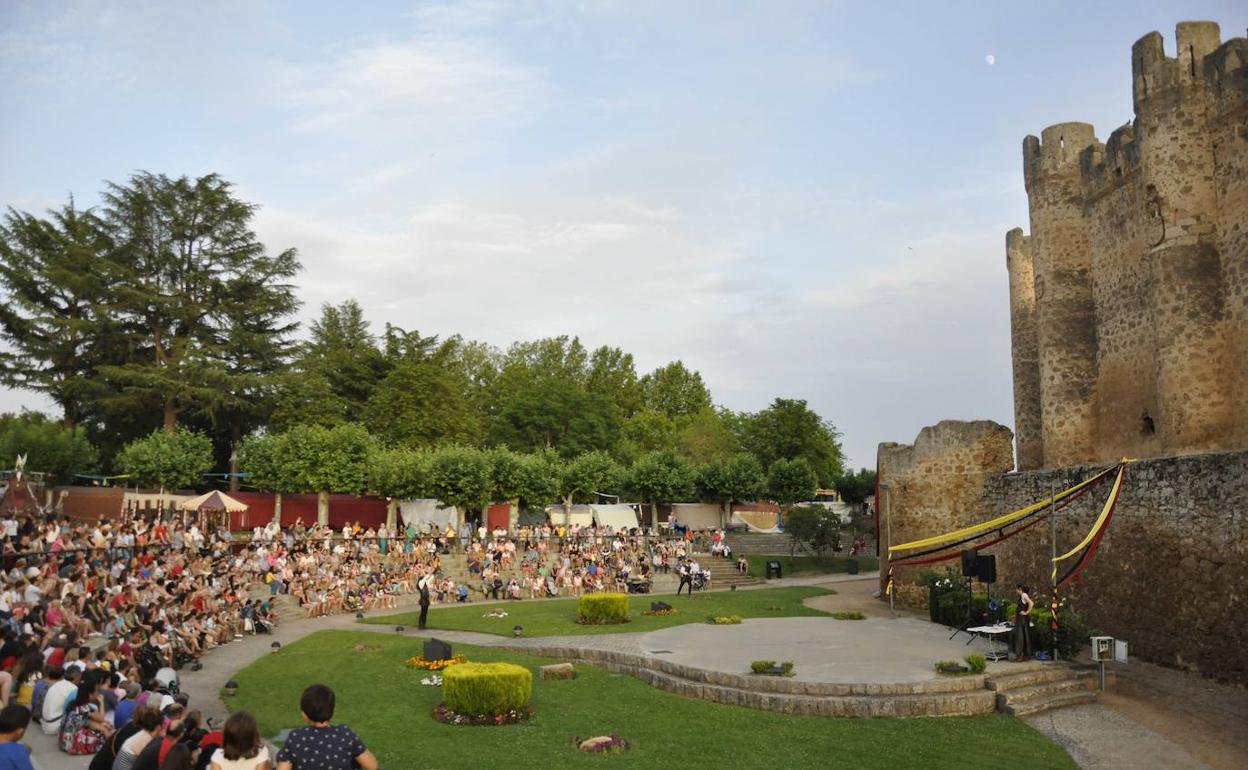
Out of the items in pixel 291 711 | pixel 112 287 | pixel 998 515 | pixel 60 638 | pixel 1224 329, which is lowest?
pixel 291 711

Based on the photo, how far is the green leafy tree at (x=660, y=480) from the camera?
46625 millimetres

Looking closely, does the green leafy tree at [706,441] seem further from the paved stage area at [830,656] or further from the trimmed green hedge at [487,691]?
the trimmed green hedge at [487,691]

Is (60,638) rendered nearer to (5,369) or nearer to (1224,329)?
(1224,329)

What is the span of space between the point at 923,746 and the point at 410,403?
45130 millimetres

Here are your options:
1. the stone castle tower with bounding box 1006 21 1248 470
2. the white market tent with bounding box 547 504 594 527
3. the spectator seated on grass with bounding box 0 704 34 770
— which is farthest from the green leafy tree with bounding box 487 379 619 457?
the spectator seated on grass with bounding box 0 704 34 770

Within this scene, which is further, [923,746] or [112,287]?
[112,287]

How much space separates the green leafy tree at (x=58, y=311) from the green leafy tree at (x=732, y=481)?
30.1m

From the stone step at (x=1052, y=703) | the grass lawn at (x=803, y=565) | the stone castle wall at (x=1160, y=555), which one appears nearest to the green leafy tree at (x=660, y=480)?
the grass lawn at (x=803, y=565)

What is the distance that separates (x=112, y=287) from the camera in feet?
139

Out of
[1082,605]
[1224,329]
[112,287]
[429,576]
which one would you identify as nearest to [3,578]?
[429,576]

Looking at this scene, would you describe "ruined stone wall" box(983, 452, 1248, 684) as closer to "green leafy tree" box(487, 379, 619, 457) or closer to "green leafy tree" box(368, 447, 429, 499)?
"green leafy tree" box(368, 447, 429, 499)

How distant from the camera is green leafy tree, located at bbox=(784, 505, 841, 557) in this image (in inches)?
1576

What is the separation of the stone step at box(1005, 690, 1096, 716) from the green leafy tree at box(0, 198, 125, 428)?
41.7m

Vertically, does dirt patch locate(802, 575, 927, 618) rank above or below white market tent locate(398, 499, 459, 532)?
below
